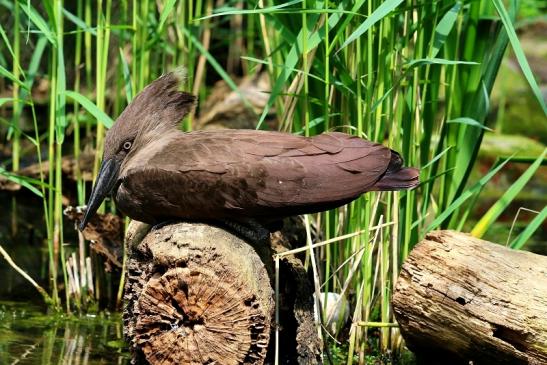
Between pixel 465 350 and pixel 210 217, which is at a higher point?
pixel 210 217

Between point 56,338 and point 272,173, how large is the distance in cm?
175

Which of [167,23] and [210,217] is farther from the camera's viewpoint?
[167,23]

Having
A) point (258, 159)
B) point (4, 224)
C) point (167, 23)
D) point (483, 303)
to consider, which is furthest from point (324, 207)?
point (4, 224)

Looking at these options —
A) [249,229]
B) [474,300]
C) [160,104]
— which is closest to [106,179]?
[160,104]

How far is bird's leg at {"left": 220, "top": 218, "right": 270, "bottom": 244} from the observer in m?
4.56

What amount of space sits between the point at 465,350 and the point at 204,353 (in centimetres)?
120

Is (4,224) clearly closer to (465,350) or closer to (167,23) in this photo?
(167,23)

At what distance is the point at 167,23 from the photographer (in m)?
6.39

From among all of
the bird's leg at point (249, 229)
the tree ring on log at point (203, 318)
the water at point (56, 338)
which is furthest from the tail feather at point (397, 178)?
the water at point (56, 338)

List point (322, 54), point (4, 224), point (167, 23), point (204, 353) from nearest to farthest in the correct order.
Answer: point (204, 353) → point (322, 54) → point (167, 23) → point (4, 224)

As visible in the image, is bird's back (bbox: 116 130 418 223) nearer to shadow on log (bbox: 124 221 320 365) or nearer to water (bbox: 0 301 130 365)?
shadow on log (bbox: 124 221 320 365)

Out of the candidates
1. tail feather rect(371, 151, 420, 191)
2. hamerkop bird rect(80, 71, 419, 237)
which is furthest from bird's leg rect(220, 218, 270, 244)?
tail feather rect(371, 151, 420, 191)

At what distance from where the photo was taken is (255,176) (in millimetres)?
4434

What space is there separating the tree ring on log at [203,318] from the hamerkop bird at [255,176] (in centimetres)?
39
